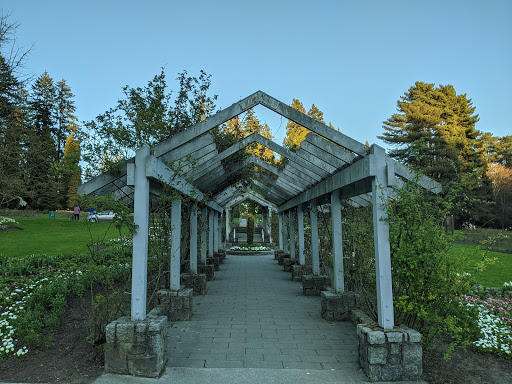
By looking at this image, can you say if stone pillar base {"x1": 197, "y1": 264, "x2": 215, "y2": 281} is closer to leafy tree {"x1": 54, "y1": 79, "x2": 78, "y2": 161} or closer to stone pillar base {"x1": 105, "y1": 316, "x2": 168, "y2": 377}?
stone pillar base {"x1": 105, "y1": 316, "x2": 168, "y2": 377}

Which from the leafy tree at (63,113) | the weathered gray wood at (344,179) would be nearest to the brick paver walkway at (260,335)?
the weathered gray wood at (344,179)

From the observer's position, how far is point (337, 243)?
531cm

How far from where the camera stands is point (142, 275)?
366cm

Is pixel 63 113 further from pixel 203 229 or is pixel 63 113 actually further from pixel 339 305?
pixel 339 305

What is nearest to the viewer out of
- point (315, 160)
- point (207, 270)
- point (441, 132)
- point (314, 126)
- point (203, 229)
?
point (314, 126)

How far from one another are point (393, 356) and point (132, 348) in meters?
2.65

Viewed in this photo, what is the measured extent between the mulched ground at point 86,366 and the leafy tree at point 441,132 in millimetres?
23248

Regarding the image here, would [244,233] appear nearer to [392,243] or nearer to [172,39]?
[172,39]

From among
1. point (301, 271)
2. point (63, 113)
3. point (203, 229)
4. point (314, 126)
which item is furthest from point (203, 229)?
point (63, 113)

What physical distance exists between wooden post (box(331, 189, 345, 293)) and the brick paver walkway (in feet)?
2.18

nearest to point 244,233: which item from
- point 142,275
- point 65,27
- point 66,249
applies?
point 66,249

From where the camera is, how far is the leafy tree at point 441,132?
2530cm

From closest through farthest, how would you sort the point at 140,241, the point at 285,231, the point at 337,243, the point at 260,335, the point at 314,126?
the point at 140,241, the point at 314,126, the point at 260,335, the point at 337,243, the point at 285,231

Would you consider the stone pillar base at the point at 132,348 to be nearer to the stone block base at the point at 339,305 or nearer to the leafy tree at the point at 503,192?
the stone block base at the point at 339,305
